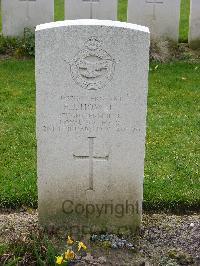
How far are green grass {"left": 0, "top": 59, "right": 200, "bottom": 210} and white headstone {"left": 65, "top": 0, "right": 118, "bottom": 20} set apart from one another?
1.19 metres

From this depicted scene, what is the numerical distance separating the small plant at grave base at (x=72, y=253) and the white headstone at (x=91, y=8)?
243 inches

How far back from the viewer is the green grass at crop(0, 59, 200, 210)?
587cm

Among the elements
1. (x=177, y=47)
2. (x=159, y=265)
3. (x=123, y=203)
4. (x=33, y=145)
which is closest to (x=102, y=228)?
(x=123, y=203)

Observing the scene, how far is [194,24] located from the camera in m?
10.7

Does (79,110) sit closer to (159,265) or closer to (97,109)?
(97,109)

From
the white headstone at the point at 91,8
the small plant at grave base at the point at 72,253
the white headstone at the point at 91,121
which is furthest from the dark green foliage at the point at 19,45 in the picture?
the small plant at grave base at the point at 72,253

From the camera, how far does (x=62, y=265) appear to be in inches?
180

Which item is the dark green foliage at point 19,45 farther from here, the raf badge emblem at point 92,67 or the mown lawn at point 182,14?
the raf badge emblem at point 92,67

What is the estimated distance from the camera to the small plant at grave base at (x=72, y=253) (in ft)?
15.0

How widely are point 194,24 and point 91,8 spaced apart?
1770 millimetres

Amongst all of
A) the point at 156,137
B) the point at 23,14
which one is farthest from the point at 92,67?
the point at 23,14

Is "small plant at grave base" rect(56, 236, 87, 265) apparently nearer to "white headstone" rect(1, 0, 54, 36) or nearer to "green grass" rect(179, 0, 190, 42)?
"white headstone" rect(1, 0, 54, 36)

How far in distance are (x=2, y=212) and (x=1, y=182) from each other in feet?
1.54

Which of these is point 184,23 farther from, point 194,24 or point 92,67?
point 92,67
